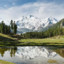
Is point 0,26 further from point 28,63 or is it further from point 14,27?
point 28,63

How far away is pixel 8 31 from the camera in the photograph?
19325cm

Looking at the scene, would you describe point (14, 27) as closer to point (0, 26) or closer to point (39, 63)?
point (0, 26)

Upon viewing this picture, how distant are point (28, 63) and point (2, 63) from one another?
268 inches

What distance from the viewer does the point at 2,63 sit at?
3675 cm

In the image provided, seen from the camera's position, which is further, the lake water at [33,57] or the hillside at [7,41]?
the hillside at [7,41]

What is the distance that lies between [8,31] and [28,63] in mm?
159243

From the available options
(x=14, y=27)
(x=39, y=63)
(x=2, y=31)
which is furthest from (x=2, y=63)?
(x=14, y=27)

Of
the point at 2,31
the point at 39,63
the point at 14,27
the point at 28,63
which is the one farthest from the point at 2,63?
the point at 14,27

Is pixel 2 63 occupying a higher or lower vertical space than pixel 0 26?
lower

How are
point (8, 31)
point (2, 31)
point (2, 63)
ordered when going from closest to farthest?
point (2, 63) → point (2, 31) → point (8, 31)

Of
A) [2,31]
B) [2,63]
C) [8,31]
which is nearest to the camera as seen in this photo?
[2,63]

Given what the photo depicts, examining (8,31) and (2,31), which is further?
(8,31)

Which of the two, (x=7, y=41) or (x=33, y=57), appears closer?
(x=33, y=57)

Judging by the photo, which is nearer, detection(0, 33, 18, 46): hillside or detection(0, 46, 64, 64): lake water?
detection(0, 46, 64, 64): lake water
